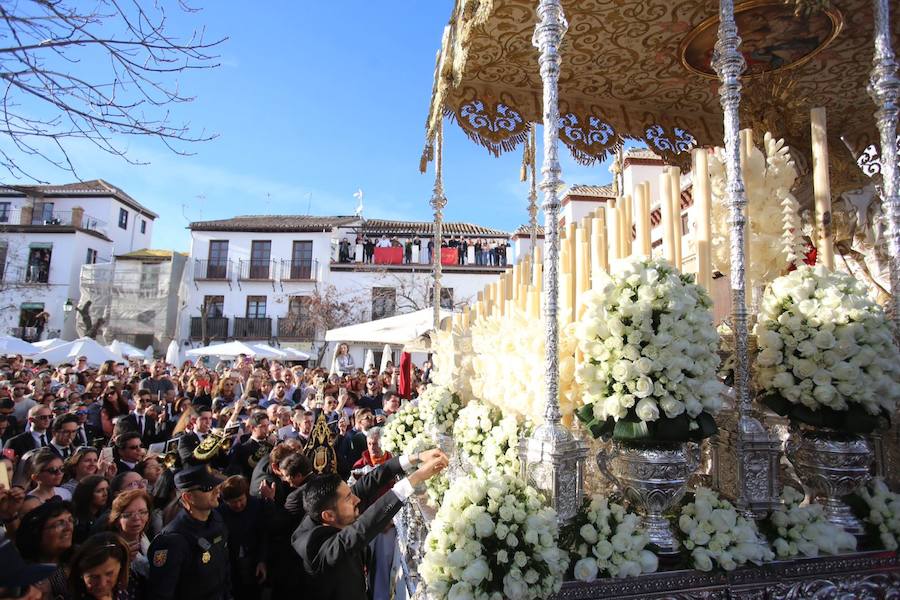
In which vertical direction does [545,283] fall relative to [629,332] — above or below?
above

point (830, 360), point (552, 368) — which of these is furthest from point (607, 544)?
point (830, 360)

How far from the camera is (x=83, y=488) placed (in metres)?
3.66

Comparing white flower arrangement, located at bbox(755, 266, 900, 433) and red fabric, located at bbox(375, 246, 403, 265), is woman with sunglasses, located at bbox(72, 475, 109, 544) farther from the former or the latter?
red fabric, located at bbox(375, 246, 403, 265)

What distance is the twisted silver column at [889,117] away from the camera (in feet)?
11.7

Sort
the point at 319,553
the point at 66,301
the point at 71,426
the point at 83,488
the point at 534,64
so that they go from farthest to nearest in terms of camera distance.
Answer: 1. the point at 66,301
2. the point at 71,426
3. the point at 534,64
4. the point at 83,488
5. the point at 319,553

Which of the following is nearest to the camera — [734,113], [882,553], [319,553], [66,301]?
[882,553]

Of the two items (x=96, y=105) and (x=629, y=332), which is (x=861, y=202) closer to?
(x=629, y=332)

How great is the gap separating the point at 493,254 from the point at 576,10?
1203 inches

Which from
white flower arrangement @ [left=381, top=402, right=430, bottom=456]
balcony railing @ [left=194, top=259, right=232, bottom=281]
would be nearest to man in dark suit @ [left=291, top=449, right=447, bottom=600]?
white flower arrangement @ [left=381, top=402, right=430, bottom=456]

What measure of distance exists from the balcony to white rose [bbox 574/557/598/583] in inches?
1597

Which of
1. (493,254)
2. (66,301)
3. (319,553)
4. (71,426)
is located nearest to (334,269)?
(493,254)

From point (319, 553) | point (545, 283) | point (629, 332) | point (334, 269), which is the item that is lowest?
point (319, 553)

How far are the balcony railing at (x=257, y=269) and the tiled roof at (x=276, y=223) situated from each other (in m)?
2.08

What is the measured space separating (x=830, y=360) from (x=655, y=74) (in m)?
3.23
